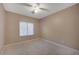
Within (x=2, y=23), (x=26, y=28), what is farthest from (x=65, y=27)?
(x=2, y=23)

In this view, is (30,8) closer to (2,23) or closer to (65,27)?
(2,23)

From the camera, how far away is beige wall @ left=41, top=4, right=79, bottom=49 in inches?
70.3

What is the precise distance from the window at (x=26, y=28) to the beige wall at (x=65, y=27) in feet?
0.90

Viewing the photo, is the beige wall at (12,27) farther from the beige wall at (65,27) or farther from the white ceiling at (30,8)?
the beige wall at (65,27)

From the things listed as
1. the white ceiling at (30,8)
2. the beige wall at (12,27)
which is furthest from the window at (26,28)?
the white ceiling at (30,8)

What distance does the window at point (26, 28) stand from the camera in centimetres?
186

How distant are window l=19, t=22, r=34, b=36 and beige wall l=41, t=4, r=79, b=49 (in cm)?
27

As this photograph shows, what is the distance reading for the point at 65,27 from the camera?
1818 mm

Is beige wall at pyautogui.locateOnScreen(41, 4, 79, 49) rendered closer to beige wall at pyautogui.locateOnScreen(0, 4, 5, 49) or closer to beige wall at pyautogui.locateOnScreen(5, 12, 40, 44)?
beige wall at pyautogui.locateOnScreen(5, 12, 40, 44)

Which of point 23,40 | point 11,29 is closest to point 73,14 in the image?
Result: point 23,40

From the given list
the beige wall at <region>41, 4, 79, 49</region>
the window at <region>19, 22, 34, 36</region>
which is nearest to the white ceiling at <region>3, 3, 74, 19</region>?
the beige wall at <region>41, 4, 79, 49</region>

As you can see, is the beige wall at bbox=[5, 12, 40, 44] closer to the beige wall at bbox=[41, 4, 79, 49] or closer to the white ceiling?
the white ceiling

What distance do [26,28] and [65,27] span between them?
790mm

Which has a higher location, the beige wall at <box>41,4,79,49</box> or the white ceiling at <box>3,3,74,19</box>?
the white ceiling at <box>3,3,74,19</box>
